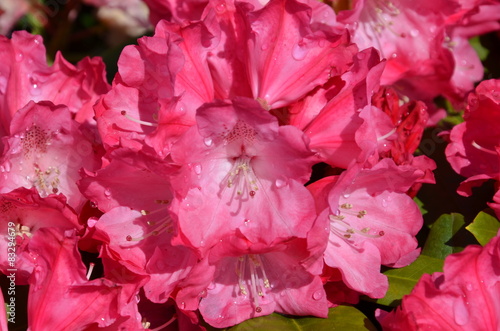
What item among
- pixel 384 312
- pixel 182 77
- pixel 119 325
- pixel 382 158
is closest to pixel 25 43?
pixel 182 77

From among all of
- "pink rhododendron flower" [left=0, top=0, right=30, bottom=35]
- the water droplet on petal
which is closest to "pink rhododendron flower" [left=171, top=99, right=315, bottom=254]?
the water droplet on petal

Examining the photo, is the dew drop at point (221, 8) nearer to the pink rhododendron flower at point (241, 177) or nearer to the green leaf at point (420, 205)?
the pink rhododendron flower at point (241, 177)

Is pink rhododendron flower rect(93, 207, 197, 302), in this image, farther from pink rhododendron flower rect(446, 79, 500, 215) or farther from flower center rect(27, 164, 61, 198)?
pink rhododendron flower rect(446, 79, 500, 215)

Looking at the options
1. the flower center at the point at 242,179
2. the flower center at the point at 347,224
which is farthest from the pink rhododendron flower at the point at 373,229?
the flower center at the point at 242,179

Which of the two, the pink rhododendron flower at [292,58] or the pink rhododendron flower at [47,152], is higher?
the pink rhododendron flower at [292,58]

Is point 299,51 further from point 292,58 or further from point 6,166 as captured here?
point 6,166
